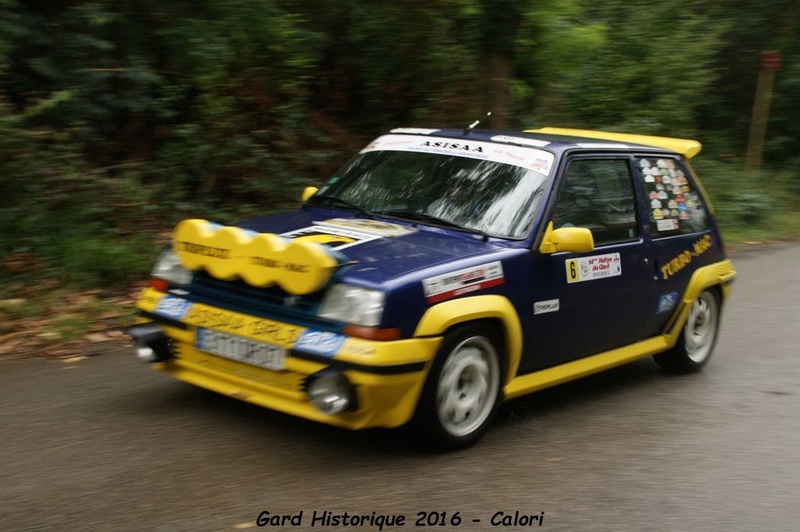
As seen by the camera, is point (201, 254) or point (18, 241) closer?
point (201, 254)

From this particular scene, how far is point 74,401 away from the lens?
5465 mm

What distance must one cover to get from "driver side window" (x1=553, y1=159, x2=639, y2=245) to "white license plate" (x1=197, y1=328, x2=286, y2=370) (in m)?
1.88

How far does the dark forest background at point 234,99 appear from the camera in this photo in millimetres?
8453

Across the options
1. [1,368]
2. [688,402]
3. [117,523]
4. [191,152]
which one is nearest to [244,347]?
[117,523]

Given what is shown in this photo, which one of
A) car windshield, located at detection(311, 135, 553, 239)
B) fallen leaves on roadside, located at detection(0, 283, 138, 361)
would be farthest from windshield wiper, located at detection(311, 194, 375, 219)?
fallen leaves on roadside, located at detection(0, 283, 138, 361)

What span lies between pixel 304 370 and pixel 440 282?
80 cm

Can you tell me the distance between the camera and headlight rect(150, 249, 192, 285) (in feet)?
16.9

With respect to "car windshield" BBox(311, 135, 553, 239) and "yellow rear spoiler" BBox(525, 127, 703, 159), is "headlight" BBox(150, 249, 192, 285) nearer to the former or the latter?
"car windshield" BBox(311, 135, 553, 239)

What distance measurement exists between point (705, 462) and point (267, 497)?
7.99 ft

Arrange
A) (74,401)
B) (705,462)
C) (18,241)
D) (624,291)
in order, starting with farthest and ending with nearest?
(18,241), (624,291), (74,401), (705,462)

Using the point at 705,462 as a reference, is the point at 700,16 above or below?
above

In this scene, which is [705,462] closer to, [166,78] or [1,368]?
[1,368]

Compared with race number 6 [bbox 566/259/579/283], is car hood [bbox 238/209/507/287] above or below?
above

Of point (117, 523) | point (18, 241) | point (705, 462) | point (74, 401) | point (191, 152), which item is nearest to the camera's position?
point (117, 523)
